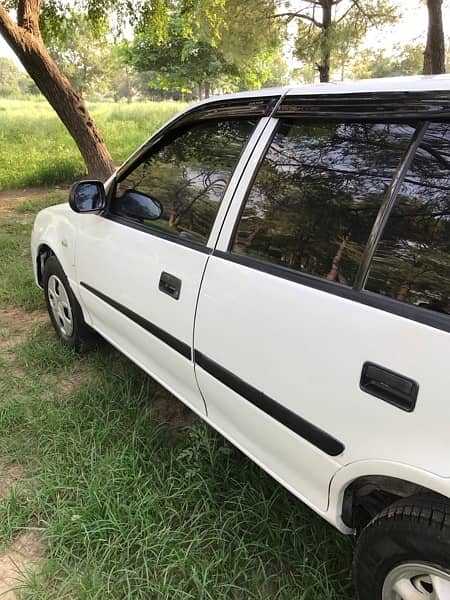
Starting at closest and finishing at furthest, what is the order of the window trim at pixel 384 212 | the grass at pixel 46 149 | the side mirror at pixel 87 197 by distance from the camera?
the window trim at pixel 384 212, the side mirror at pixel 87 197, the grass at pixel 46 149

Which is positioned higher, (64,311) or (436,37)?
(436,37)

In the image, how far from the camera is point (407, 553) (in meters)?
1.34

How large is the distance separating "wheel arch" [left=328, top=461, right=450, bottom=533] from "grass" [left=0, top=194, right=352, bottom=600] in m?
0.38

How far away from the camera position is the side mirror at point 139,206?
2388 mm

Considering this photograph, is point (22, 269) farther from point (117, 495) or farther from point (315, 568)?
point (315, 568)

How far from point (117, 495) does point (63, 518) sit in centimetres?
24

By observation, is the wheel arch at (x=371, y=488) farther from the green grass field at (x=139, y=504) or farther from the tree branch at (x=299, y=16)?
the tree branch at (x=299, y=16)

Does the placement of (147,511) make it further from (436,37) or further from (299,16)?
(299,16)

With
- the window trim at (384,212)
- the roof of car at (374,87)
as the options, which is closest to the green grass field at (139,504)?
the window trim at (384,212)

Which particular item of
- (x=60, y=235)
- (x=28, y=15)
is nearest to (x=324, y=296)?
(x=60, y=235)

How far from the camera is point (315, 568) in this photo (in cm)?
187

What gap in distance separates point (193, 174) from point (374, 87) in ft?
3.05

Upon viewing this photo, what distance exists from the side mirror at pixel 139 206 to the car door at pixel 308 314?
23.3 inches

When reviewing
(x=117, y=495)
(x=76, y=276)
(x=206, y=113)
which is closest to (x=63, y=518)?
(x=117, y=495)
